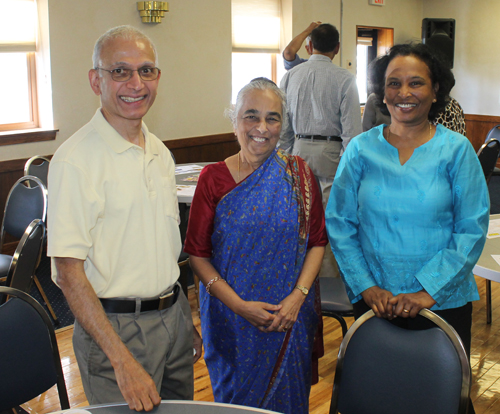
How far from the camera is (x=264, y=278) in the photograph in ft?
5.91

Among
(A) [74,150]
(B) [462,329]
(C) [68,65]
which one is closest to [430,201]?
(B) [462,329]

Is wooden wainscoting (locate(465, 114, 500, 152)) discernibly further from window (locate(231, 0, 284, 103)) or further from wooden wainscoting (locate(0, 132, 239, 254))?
wooden wainscoting (locate(0, 132, 239, 254))

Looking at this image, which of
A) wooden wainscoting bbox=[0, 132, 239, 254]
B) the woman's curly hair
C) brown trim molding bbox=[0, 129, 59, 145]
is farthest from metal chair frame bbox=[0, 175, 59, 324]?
the woman's curly hair

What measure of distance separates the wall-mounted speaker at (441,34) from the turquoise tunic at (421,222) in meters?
7.39

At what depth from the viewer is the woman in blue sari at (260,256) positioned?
1.78m

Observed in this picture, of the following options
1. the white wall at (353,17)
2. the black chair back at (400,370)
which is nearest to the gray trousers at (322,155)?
the black chair back at (400,370)

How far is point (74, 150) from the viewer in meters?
1.35

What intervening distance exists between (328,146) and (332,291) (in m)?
1.73

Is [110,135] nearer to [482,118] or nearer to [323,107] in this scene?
[323,107]

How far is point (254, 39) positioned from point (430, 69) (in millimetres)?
5192

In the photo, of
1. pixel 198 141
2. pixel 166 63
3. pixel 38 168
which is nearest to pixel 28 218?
pixel 38 168

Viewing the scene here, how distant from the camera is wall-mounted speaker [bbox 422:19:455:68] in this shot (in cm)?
837

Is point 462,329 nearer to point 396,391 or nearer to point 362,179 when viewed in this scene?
point 396,391

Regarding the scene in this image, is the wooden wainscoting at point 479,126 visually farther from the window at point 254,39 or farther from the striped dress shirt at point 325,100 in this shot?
the striped dress shirt at point 325,100
